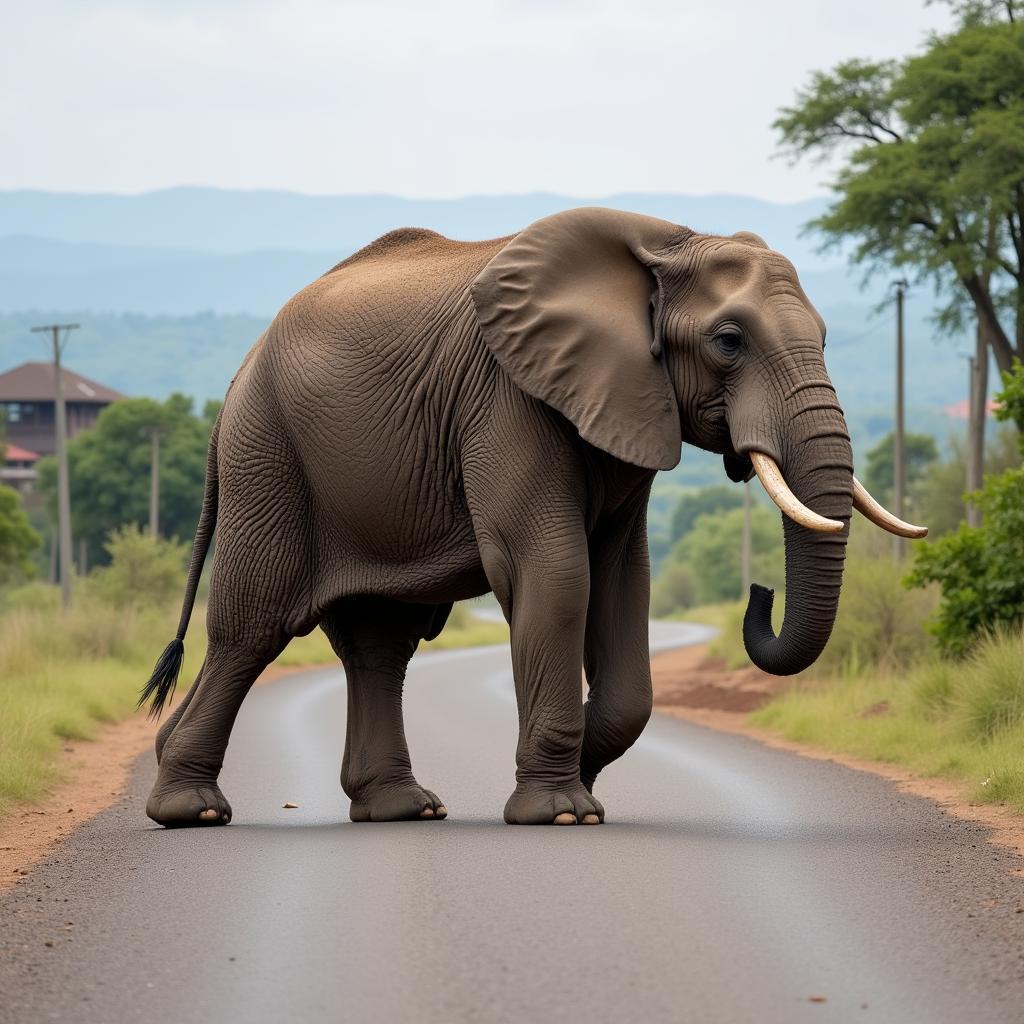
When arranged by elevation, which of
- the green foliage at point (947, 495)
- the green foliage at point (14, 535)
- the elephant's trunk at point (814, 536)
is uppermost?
the elephant's trunk at point (814, 536)

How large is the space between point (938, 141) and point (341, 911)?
3730 cm

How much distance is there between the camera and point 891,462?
326ft

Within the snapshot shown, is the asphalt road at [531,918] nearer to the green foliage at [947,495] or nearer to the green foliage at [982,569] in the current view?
the green foliage at [982,569]

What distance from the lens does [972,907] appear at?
8195mm

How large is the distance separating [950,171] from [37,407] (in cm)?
10938

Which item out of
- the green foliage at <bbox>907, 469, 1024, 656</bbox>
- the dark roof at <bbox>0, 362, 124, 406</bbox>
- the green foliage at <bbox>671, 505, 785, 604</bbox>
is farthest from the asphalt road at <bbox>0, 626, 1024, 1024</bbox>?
the dark roof at <bbox>0, 362, 124, 406</bbox>

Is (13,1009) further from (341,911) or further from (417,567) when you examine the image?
(417,567)

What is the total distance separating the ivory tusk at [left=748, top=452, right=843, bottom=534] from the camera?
32.1 ft

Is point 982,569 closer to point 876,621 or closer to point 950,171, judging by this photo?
point 876,621

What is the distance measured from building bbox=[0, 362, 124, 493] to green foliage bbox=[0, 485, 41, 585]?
225ft

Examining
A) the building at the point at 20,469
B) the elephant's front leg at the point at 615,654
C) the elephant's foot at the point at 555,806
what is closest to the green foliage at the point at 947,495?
the elephant's front leg at the point at 615,654

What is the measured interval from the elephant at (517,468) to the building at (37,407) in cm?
12193

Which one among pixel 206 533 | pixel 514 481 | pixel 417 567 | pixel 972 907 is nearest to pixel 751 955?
pixel 972 907

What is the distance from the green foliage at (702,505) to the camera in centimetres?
17375
